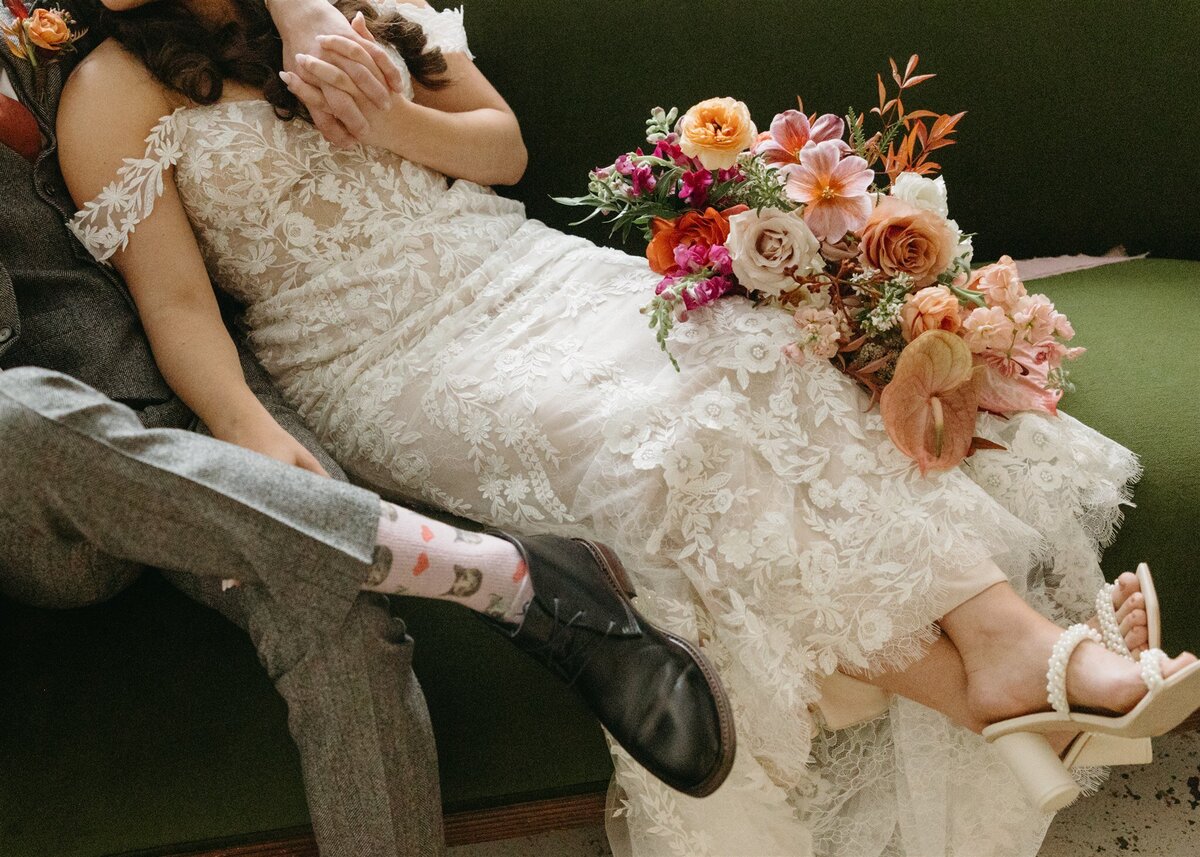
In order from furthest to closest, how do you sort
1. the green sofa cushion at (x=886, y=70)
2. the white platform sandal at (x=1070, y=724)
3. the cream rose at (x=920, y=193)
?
the green sofa cushion at (x=886, y=70), the cream rose at (x=920, y=193), the white platform sandal at (x=1070, y=724)

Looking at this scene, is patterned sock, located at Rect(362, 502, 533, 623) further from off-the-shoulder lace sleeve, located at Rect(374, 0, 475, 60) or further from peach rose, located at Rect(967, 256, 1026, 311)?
off-the-shoulder lace sleeve, located at Rect(374, 0, 475, 60)

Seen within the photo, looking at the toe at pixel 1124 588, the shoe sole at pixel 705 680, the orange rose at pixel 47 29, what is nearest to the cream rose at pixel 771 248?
the shoe sole at pixel 705 680

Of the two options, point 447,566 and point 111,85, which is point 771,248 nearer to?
point 447,566

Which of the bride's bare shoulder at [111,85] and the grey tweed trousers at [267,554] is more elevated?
the bride's bare shoulder at [111,85]

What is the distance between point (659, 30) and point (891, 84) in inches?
17.2

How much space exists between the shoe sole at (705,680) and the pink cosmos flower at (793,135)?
21.3 inches

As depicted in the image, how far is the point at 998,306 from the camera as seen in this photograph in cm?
120

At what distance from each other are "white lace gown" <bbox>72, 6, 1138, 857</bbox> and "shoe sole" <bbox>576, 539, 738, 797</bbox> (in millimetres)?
26

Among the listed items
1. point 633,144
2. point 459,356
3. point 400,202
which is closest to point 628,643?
point 459,356

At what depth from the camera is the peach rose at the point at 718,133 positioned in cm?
114

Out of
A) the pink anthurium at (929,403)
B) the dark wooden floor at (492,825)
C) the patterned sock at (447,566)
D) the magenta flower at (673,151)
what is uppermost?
the magenta flower at (673,151)

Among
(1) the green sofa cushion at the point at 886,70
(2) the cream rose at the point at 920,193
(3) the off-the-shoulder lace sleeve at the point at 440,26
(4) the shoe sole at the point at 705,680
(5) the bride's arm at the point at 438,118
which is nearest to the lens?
(4) the shoe sole at the point at 705,680

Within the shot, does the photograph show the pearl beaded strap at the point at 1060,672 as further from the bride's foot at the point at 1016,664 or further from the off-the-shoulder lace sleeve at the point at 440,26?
the off-the-shoulder lace sleeve at the point at 440,26

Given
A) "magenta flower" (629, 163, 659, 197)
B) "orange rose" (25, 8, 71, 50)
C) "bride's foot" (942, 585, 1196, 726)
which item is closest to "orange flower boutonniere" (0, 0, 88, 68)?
"orange rose" (25, 8, 71, 50)
